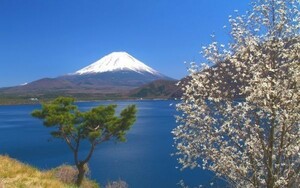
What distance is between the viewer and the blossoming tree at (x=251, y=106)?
10.6m

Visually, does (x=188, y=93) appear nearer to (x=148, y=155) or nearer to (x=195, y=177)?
(x=195, y=177)

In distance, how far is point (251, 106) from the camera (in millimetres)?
10953

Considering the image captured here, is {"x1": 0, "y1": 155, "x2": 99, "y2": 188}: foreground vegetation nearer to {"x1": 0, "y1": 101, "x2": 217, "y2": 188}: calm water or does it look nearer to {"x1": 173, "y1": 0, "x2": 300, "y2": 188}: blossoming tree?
{"x1": 173, "y1": 0, "x2": 300, "y2": 188}: blossoming tree

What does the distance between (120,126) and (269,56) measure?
25959mm

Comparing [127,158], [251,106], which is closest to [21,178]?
[251,106]

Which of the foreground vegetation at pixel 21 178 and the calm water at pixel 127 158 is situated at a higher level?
the foreground vegetation at pixel 21 178

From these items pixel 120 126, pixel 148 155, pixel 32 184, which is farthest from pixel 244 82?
pixel 148 155

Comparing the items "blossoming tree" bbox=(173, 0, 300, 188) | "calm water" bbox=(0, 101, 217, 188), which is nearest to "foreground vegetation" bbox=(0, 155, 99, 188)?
"blossoming tree" bbox=(173, 0, 300, 188)

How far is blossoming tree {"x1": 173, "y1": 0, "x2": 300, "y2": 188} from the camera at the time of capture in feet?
34.9

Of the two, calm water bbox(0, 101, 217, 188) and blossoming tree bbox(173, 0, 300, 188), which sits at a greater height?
blossoming tree bbox(173, 0, 300, 188)

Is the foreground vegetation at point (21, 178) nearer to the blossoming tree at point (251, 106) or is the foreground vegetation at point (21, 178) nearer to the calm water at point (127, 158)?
the blossoming tree at point (251, 106)

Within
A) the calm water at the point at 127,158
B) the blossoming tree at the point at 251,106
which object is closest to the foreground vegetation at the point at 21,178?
the blossoming tree at the point at 251,106

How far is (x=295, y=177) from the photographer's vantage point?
1098 centimetres

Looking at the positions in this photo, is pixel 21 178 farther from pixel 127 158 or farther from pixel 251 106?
pixel 127 158
